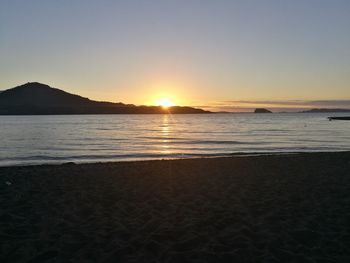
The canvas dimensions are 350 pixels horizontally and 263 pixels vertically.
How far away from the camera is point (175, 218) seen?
915cm

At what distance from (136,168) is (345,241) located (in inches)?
476

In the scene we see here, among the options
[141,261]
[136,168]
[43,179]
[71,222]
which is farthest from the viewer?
[136,168]

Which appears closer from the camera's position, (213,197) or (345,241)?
(345,241)

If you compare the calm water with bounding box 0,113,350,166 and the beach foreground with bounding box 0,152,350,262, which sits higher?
the beach foreground with bounding box 0,152,350,262

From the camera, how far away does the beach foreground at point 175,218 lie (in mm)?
6977

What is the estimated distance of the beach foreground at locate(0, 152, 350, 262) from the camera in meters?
6.98

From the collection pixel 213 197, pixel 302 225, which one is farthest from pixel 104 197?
pixel 302 225

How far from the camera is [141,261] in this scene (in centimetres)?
659

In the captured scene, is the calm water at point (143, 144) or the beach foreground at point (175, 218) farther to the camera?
the calm water at point (143, 144)

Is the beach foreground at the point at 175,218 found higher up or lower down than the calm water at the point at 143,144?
higher up

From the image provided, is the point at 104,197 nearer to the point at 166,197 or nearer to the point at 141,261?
the point at 166,197

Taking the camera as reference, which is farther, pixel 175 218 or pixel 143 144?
pixel 143 144

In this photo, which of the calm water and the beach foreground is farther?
the calm water

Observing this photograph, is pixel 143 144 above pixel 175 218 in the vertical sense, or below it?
below
